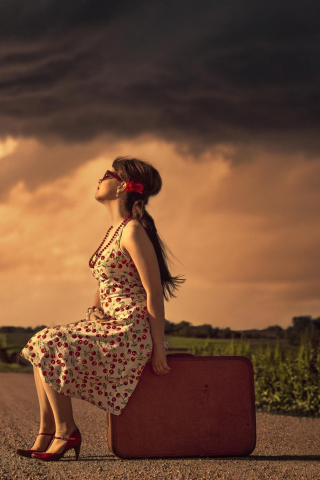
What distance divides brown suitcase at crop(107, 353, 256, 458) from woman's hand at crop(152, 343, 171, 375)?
0.19 ft

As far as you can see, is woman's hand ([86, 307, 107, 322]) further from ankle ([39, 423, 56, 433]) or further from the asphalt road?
the asphalt road

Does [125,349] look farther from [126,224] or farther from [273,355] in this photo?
[273,355]

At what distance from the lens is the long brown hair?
159 inches

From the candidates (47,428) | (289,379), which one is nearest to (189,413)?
(47,428)

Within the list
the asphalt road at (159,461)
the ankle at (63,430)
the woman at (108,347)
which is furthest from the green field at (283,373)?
the ankle at (63,430)

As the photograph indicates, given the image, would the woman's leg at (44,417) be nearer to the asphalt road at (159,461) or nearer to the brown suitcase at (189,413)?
the asphalt road at (159,461)

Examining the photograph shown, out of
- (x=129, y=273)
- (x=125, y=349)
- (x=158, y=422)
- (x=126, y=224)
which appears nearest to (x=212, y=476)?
(x=158, y=422)

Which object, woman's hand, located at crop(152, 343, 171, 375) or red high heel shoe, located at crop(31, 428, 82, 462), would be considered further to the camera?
woman's hand, located at crop(152, 343, 171, 375)

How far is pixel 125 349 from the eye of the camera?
373 centimetres

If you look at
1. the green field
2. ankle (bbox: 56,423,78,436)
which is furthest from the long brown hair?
the green field

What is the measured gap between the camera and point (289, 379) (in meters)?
7.79

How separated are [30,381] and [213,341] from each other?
12.3ft

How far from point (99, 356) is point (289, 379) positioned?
474cm

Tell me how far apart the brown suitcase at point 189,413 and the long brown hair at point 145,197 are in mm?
565
